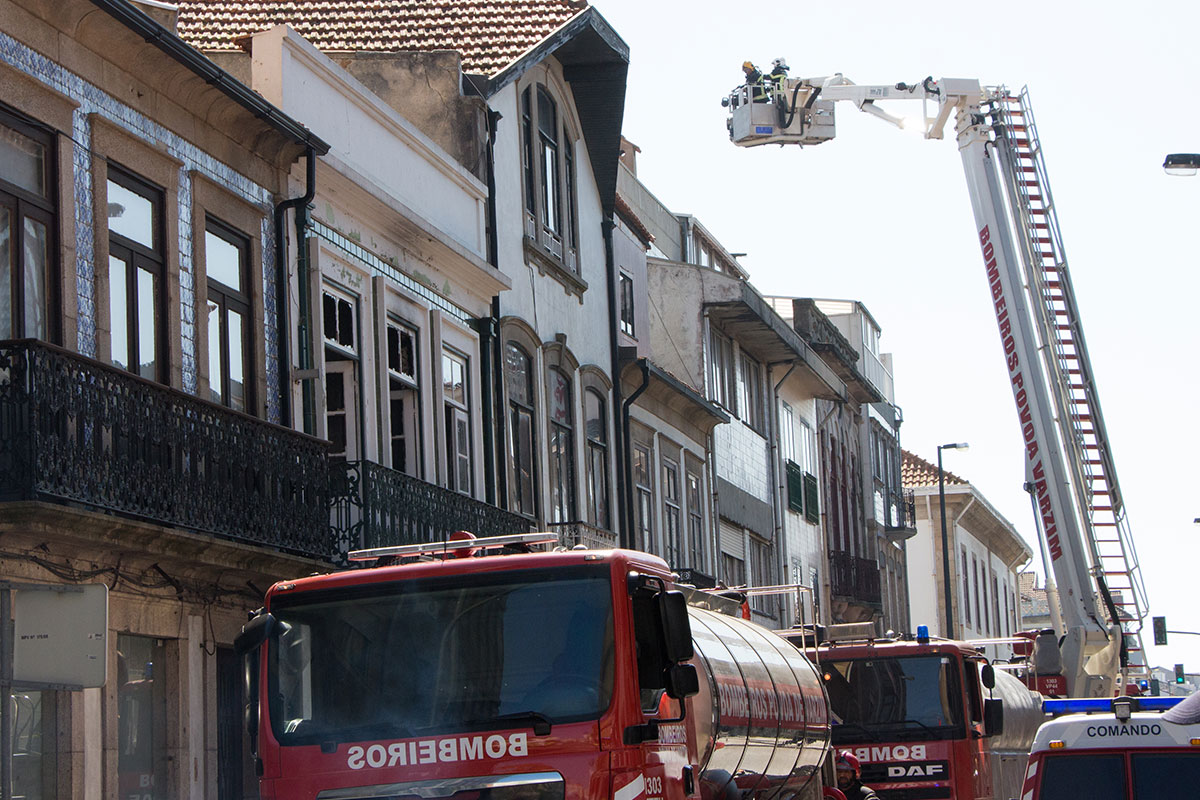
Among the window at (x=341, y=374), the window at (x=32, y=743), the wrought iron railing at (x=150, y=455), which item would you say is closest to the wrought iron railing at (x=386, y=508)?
the wrought iron railing at (x=150, y=455)

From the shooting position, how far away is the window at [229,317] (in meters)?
17.9

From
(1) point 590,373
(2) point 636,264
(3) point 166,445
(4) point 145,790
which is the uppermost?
(2) point 636,264

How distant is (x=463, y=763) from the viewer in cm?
1041

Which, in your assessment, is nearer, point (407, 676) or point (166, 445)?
point (407, 676)

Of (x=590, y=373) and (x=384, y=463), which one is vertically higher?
(x=590, y=373)

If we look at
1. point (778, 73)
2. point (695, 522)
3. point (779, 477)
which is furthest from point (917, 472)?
point (778, 73)

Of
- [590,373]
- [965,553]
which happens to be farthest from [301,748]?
[965,553]

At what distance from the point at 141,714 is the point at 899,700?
766 centimetres

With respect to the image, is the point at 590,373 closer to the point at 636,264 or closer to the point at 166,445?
the point at 636,264

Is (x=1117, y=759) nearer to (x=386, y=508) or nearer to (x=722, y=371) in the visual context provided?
(x=386, y=508)

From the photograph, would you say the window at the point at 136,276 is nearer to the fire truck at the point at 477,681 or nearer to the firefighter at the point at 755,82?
the fire truck at the point at 477,681

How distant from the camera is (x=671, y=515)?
33.8 meters

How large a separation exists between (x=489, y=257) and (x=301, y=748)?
1490 centimetres

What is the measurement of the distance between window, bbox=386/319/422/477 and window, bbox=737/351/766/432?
1825 cm
